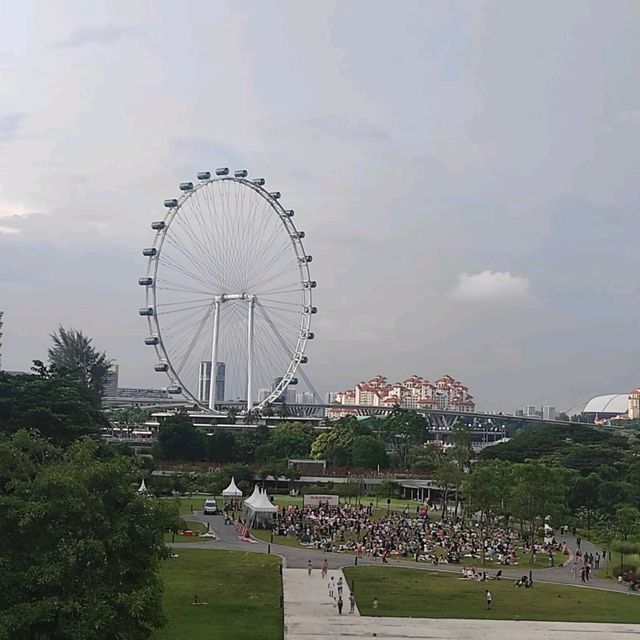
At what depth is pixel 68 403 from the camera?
1976 inches

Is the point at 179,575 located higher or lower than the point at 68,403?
lower

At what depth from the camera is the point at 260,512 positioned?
49719 mm

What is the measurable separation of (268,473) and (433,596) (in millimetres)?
44266

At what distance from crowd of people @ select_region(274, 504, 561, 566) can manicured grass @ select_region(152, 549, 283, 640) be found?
639 cm

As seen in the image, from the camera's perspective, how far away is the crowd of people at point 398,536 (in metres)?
42.1

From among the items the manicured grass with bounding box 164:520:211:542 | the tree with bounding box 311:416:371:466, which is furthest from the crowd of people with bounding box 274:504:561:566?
the tree with bounding box 311:416:371:466

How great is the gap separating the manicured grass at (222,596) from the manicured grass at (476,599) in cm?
335

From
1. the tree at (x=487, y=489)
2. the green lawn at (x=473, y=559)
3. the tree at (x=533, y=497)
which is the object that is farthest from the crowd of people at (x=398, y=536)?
the tree at (x=533, y=497)

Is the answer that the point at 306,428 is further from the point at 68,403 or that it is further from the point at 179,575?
the point at 179,575

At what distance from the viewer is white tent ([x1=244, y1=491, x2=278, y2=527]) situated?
49.4m

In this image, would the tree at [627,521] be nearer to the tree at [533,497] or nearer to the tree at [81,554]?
the tree at [533,497]

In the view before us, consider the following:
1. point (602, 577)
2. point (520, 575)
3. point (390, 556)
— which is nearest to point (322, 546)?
point (390, 556)

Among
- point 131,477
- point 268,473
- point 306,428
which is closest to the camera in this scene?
point 131,477

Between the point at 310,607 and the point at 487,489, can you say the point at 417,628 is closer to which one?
the point at 310,607
